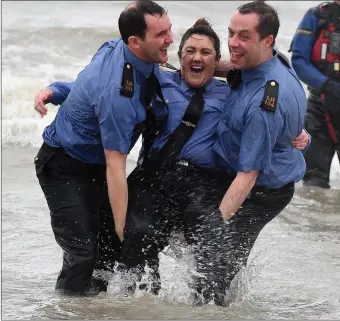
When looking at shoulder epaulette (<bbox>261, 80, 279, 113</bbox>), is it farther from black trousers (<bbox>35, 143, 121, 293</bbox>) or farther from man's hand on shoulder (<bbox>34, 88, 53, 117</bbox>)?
man's hand on shoulder (<bbox>34, 88, 53, 117</bbox>)

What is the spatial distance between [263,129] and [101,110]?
0.87 metres

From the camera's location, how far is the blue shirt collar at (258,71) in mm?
5285

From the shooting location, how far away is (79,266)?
18.3ft

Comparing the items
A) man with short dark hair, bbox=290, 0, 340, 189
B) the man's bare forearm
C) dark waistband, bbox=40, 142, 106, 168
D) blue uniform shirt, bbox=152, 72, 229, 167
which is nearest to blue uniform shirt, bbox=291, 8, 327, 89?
man with short dark hair, bbox=290, 0, 340, 189

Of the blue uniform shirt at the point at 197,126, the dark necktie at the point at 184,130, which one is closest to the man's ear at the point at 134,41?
the blue uniform shirt at the point at 197,126

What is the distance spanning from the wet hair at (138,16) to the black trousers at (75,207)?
844mm

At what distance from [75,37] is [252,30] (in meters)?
11.0

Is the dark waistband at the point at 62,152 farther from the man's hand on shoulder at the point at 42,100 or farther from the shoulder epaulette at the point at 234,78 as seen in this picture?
the shoulder epaulette at the point at 234,78

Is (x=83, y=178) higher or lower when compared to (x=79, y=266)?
higher

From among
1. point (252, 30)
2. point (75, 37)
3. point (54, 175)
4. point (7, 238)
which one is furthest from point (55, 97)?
point (75, 37)

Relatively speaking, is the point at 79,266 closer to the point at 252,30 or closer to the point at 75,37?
the point at 252,30

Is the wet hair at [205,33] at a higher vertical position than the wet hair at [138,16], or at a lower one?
lower

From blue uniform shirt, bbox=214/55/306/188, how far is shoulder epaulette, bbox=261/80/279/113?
0.07ft

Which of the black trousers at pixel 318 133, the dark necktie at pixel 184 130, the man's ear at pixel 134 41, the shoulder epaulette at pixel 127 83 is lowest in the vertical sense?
the black trousers at pixel 318 133
